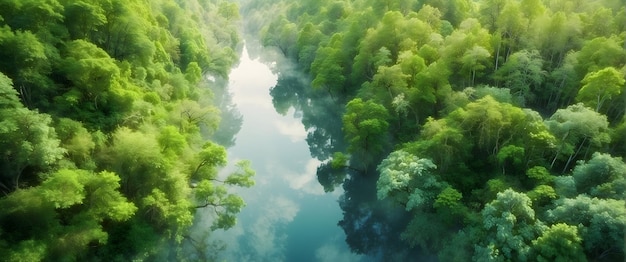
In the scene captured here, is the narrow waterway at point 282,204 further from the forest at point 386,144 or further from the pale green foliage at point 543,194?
the pale green foliage at point 543,194

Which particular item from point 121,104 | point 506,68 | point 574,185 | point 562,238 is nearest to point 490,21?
point 506,68

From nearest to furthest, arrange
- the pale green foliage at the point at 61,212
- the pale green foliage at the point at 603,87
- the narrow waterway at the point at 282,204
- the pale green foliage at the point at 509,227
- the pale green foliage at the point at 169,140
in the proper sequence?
1. the pale green foliage at the point at 61,212
2. the pale green foliage at the point at 509,227
3. the pale green foliage at the point at 603,87
4. the pale green foliage at the point at 169,140
5. the narrow waterway at the point at 282,204

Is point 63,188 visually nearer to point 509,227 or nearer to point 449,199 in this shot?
point 449,199

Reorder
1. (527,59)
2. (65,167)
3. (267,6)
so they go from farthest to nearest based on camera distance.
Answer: (267,6) → (527,59) → (65,167)

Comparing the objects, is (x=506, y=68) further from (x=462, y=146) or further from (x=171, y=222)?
(x=171, y=222)

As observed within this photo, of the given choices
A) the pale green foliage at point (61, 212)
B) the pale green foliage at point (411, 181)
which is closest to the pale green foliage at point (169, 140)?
the pale green foliage at point (61, 212)

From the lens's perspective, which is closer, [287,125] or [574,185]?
[574,185]

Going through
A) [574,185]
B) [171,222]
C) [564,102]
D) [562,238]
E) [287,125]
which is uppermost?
[287,125]
